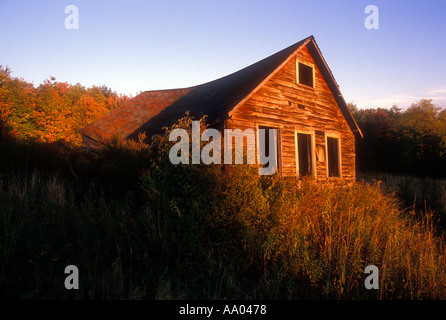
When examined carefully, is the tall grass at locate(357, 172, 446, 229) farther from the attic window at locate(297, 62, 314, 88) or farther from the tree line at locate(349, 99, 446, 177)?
the tree line at locate(349, 99, 446, 177)

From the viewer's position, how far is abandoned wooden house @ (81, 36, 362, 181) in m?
9.50

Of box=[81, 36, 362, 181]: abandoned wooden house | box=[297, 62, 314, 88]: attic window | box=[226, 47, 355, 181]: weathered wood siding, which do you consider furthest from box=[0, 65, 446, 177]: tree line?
box=[297, 62, 314, 88]: attic window

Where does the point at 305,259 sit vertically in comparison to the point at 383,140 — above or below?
below

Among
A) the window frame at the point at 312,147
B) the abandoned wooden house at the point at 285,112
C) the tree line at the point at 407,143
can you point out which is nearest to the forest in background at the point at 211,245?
the abandoned wooden house at the point at 285,112

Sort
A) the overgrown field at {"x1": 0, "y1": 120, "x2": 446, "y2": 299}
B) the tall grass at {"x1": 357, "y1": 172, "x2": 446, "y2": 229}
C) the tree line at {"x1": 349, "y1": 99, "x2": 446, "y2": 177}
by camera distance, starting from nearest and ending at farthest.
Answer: the overgrown field at {"x1": 0, "y1": 120, "x2": 446, "y2": 299} < the tall grass at {"x1": 357, "y1": 172, "x2": 446, "y2": 229} < the tree line at {"x1": 349, "y1": 99, "x2": 446, "y2": 177}

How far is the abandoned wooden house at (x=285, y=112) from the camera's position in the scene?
9.50m

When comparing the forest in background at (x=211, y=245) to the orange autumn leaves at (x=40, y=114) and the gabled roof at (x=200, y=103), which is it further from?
the orange autumn leaves at (x=40, y=114)

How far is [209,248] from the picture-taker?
4.54 m

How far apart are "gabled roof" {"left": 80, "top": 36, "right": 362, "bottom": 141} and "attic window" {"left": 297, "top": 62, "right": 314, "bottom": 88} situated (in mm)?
503

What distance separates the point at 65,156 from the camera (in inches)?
332

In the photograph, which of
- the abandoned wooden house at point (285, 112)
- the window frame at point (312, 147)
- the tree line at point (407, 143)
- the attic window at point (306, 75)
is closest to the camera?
the abandoned wooden house at point (285, 112)
